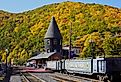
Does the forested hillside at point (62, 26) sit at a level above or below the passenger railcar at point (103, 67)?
above

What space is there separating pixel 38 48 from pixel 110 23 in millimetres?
30323

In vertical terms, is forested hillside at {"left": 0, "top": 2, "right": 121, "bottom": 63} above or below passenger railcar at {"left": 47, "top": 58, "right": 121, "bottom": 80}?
above

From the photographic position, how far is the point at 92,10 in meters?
184

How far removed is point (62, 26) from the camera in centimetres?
15600

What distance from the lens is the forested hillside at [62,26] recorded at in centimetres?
13512

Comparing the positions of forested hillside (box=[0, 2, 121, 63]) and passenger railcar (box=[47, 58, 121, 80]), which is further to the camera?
forested hillside (box=[0, 2, 121, 63])

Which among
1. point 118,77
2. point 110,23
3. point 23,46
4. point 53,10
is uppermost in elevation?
point 53,10

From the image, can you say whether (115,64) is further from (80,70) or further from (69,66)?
(69,66)

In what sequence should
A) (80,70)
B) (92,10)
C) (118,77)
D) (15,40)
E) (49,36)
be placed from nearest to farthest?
(118,77), (80,70), (49,36), (15,40), (92,10)

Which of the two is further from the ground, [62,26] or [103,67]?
[62,26]

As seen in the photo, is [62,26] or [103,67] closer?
[103,67]

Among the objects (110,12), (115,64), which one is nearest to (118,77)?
(115,64)

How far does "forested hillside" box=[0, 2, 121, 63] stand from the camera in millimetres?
135125

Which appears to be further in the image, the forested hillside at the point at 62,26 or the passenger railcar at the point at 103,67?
the forested hillside at the point at 62,26
